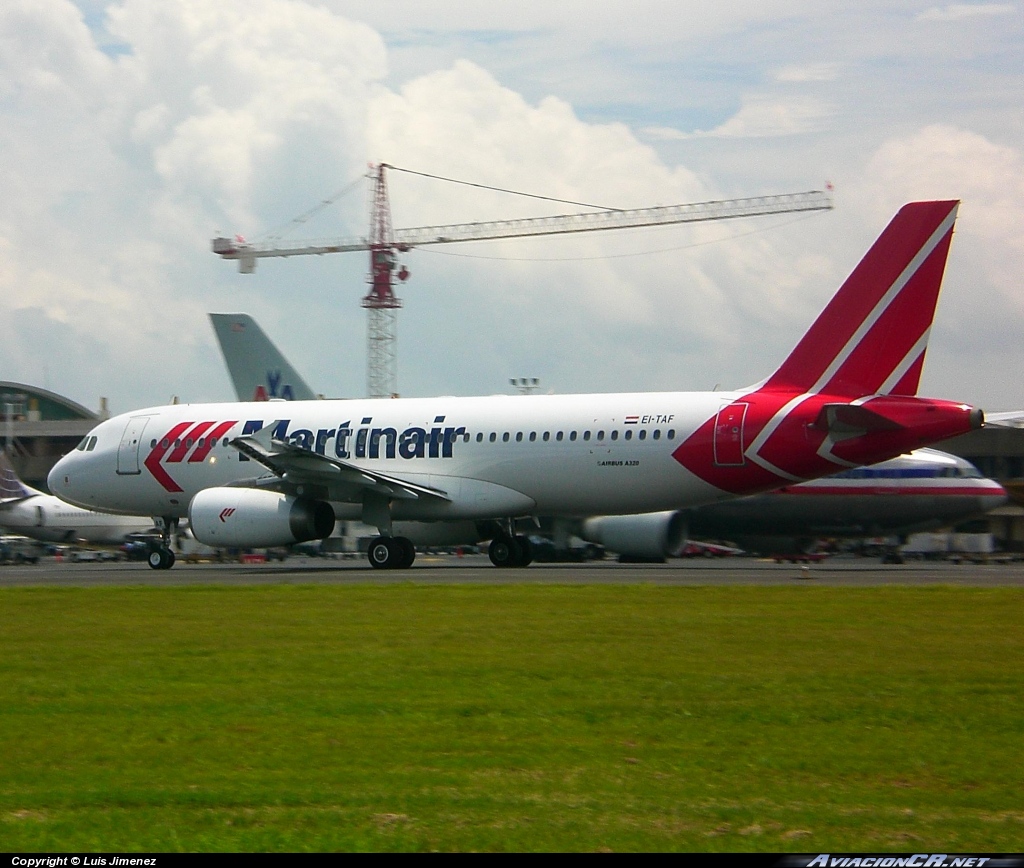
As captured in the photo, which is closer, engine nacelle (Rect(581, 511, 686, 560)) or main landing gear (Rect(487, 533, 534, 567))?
main landing gear (Rect(487, 533, 534, 567))

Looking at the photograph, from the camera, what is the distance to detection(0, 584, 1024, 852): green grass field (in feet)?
22.2

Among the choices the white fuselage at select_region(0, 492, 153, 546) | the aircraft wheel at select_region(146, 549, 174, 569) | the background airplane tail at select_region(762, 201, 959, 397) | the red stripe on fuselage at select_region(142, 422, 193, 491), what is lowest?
the aircraft wheel at select_region(146, 549, 174, 569)

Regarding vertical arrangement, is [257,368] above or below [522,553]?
above

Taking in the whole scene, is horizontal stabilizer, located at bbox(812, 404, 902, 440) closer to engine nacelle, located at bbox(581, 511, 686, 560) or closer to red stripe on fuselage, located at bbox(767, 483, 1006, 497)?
engine nacelle, located at bbox(581, 511, 686, 560)

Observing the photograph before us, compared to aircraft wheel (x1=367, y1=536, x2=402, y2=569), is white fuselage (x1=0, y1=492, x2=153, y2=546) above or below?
above

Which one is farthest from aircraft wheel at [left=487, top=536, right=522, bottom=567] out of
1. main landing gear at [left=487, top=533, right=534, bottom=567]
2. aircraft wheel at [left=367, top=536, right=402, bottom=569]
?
aircraft wheel at [left=367, top=536, right=402, bottom=569]

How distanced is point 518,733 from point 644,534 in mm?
26689

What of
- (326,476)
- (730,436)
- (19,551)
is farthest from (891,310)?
(19,551)

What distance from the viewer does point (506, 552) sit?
3422 centimetres

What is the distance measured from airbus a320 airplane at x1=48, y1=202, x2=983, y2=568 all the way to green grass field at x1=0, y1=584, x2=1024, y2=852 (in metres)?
11.6

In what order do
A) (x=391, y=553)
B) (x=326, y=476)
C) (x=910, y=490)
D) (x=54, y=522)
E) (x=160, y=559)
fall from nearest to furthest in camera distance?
(x=326, y=476) → (x=391, y=553) → (x=910, y=490) → (x=160, y=559) → (x=54, y=522)

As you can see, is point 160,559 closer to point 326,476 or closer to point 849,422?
point 326,476

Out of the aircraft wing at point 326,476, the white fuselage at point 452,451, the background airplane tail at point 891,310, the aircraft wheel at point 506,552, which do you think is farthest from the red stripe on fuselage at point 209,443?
the background airplane tail at point 891,310

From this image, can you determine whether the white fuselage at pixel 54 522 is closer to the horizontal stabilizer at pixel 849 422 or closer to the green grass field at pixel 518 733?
the horizontal stabilizer at pixel 849 422
